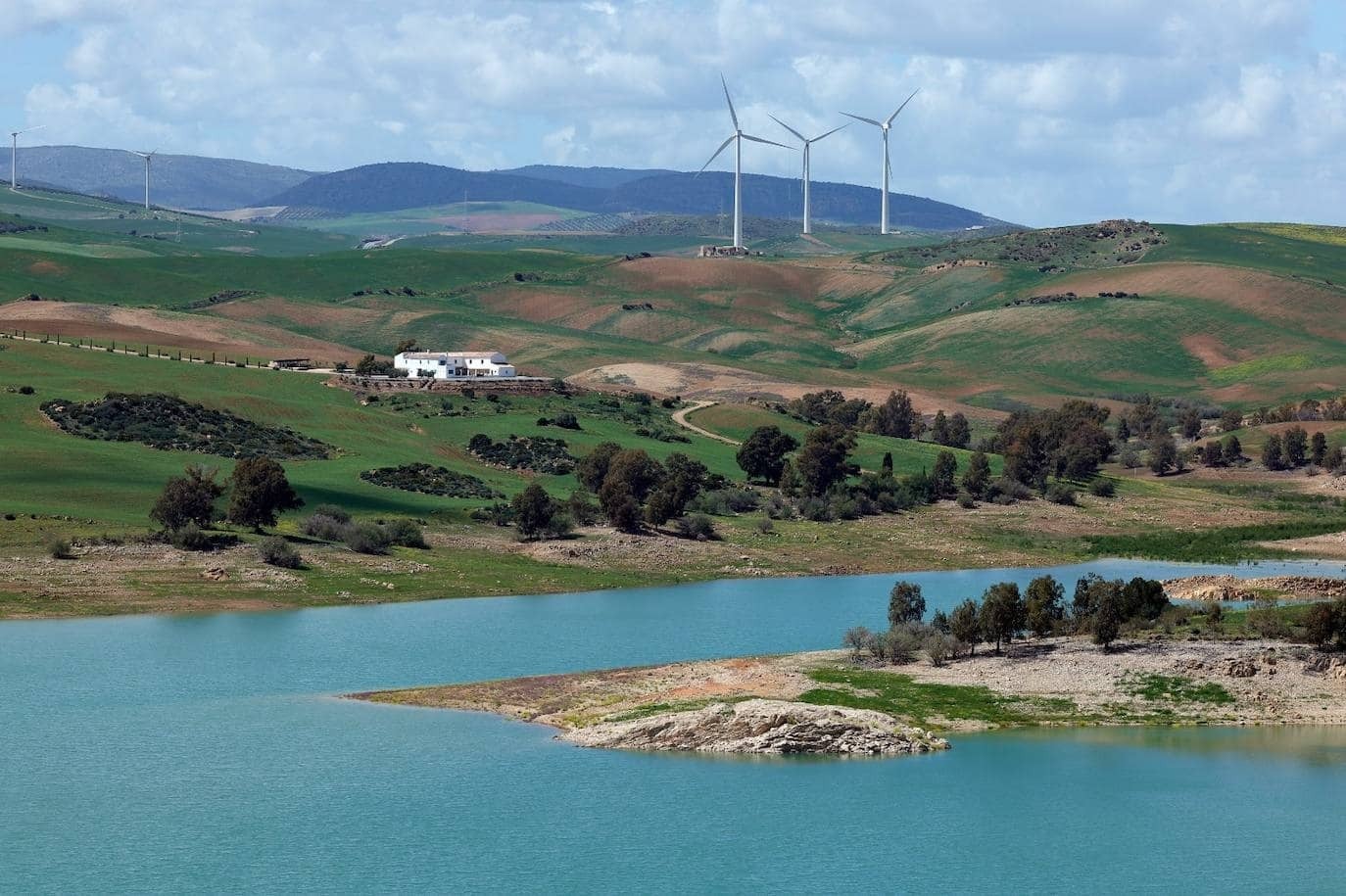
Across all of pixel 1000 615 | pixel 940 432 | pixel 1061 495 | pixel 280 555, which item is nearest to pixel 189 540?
pixel 280 555

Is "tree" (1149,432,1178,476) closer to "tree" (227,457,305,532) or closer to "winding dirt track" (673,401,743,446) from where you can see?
"winding dirt track" (673,401,743,446)

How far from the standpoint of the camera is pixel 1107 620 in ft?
267

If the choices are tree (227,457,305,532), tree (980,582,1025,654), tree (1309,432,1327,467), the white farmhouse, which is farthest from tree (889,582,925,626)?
the white farmhouse

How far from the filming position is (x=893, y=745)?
68938 millimetres

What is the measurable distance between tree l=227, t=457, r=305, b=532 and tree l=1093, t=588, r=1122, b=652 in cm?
5016

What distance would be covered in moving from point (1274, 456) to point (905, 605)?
94.8 metres

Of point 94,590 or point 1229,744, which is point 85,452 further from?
point 1229,744

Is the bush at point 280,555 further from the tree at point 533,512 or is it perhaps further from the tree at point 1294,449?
the tree at point 1294,449

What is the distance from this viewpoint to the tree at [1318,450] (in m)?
175

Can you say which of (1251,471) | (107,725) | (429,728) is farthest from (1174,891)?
(1251,471)

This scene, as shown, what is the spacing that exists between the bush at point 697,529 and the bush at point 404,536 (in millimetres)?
17506

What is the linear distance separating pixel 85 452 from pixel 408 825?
244ft

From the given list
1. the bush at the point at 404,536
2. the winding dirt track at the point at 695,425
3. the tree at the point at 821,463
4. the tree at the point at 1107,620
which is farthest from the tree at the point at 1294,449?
the tree at the point at 1107,620

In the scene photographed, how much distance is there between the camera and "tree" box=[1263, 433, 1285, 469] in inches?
6934
